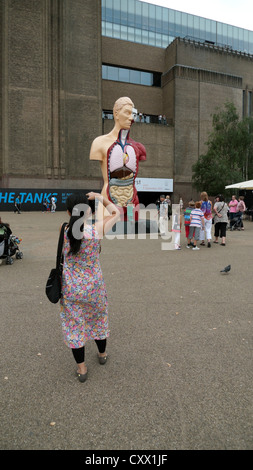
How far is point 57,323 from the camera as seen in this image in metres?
4.87

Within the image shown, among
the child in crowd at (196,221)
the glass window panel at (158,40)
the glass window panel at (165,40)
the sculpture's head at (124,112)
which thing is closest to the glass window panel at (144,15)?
the glass window panel at (158,40)

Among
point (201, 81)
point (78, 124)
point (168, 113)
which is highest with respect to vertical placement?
point (201, 81)

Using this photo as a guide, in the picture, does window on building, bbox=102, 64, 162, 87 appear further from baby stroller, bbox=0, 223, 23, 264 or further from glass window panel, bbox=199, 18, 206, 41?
baby stroller, bbox=0, 223, 23, 264

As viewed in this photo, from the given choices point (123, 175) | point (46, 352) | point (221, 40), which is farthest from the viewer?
point (221, 40)

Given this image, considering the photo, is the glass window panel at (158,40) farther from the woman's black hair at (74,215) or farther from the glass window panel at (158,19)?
the woman's black hair at (74,215)

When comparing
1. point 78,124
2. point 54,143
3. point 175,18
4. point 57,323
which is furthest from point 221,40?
point 57,323

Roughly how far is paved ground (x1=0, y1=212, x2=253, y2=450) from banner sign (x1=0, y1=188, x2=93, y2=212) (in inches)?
1104

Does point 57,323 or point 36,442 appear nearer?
point 36,442

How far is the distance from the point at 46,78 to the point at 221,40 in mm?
27849

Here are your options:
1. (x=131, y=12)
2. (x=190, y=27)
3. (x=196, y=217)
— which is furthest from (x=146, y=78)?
(x=196, y=217)

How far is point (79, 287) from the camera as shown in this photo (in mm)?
3330

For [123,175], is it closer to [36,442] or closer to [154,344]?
[154,344]

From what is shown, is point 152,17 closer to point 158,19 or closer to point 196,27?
point 158,19

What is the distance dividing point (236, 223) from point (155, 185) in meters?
22.2
